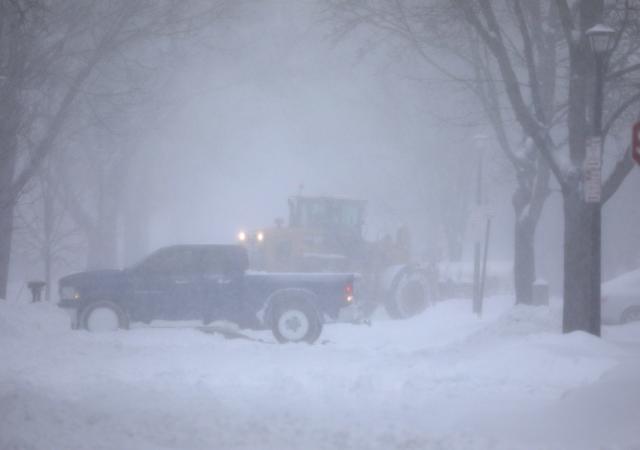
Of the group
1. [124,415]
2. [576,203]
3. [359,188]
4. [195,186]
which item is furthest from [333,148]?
[124,415]

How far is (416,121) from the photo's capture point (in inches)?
1703

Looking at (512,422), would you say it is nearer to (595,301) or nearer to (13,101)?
(595,301)

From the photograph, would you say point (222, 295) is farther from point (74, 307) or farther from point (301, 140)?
point (301, 140)

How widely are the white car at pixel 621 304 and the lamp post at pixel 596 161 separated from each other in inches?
329

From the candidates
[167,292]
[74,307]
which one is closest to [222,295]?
[167,292]

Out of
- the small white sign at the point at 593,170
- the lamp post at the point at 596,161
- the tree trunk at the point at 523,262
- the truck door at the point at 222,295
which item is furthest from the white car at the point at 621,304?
the truck door at the point at 222,295

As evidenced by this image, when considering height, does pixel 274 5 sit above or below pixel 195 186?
above

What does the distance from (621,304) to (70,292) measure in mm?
12842

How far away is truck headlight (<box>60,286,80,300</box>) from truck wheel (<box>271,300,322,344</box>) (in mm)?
3866

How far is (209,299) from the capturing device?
52.3ft

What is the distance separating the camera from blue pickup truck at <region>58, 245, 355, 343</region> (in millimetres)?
15789

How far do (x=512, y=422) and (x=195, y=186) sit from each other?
4909 cm

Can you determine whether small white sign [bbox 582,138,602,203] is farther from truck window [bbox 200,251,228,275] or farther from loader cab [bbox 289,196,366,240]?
loader cab [bbox 289,196,366,240]

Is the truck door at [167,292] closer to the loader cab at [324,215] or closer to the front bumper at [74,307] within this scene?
the front bumper at [74,307]
